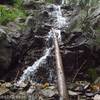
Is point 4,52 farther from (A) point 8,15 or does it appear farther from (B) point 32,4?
(B) point 32,4

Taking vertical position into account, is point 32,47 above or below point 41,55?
above

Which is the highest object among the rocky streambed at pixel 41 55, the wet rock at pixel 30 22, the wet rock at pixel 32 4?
the wet rock at pixel 32 4

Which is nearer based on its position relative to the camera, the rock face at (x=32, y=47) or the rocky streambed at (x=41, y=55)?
the rocky streambed at (x=41, y=55)

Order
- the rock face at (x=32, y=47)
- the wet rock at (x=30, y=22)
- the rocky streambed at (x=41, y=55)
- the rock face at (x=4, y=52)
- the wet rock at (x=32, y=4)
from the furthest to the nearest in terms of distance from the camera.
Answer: the wet rock at (x=32, y=4), the wet rock at (x=30, y=22), the rock face at (x=4, y=52), the rock face at (x=32, y=47), the rocky streambed at (x=41, y=55)

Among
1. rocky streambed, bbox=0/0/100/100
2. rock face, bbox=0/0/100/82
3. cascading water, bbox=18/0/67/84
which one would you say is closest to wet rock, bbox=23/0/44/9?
cascading water, bbox=18/0/67/84

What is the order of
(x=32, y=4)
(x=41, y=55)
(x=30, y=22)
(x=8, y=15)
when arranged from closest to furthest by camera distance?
(x=41, y=55), (x=30, y=22), (x=8, y=15), (x=32, y=4)

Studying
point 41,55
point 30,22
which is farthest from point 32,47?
point 30,22

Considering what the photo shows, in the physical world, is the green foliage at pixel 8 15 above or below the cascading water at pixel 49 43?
above

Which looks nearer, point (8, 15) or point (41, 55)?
point (41, 55)

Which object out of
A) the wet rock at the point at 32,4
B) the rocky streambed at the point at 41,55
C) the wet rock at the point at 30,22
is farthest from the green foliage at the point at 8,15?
the wet rock at the point at 32,4

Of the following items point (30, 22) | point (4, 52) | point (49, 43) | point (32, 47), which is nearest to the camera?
point (4, 52)

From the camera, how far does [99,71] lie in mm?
10039

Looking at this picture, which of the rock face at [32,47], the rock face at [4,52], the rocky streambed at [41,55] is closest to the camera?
the rocky streambed at [41,55]

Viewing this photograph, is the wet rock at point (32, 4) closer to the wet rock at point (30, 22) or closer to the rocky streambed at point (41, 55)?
the wet rock at point (30, 22)
